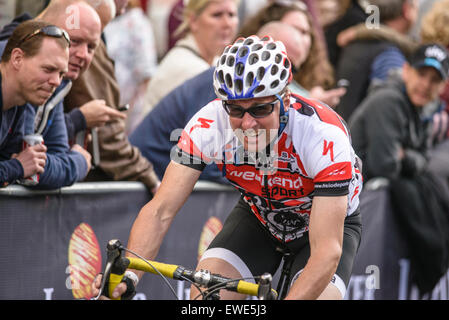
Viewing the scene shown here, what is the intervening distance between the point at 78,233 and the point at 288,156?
190 centimetres

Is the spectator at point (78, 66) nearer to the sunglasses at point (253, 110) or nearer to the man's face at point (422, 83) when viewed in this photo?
the sunglasses at point (253, 110)

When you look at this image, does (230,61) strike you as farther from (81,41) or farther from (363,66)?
(363,66)

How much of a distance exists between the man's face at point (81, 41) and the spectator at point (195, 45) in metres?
1.44

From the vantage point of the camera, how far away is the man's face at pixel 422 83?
7.93m

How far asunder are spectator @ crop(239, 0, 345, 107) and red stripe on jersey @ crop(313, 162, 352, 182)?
2.85 m

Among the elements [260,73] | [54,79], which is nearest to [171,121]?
[54,79]

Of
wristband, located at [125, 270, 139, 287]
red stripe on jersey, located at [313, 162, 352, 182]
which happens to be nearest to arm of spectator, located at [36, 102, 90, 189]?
wristband, located at [125, 270, 139, 287]

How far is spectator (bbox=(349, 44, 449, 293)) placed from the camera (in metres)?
7.74

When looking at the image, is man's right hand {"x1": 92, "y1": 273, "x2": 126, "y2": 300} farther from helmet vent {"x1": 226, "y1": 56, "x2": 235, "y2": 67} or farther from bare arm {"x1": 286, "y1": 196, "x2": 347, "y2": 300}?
helmet vent {"x1": 226, "y1": 56, "x2": 235, "y2": 67}

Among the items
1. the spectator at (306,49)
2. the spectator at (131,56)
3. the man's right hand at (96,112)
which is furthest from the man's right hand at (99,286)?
the spectator at (131,56)

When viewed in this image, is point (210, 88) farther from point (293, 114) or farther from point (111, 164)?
point (293, 114)

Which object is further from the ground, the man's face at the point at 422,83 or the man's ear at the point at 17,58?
the man's ear at the point at 17,58

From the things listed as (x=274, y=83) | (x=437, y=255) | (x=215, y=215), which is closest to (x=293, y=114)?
(x=274, y=83)

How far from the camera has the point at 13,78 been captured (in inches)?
177
